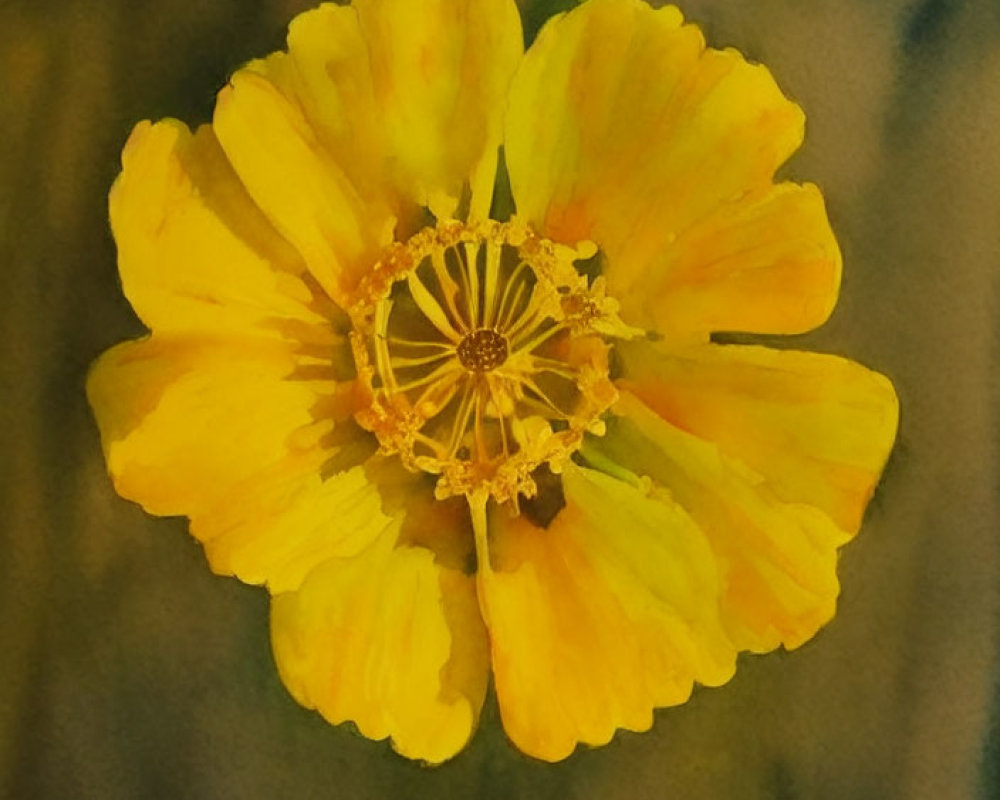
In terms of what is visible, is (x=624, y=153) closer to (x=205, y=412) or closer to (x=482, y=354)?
(x=482, y=354)

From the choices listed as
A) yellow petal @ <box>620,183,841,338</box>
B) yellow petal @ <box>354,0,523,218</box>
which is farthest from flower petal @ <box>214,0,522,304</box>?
yellow petal @ <box>620,183,841,338</box>

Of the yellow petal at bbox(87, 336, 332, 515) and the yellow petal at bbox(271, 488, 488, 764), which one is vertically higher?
the yellow petal at bbox(87, 336, 332, 515)

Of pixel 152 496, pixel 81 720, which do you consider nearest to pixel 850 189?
pixel 152 496

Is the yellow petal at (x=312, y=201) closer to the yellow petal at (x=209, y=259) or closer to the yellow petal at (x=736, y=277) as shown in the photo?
the yellow petal at (x=209, y=259)

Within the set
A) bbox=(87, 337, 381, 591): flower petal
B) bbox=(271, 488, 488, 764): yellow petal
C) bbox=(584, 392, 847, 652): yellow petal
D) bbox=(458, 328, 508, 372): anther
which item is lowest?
bbox=(271, 488, 488, 764): yellow petal

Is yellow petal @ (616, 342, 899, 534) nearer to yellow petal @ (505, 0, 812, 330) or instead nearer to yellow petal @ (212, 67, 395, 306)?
yellow petal @ (505, 0, 812, 330)

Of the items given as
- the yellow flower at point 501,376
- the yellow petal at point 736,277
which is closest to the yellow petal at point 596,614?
the yellow flower at point 501,376
